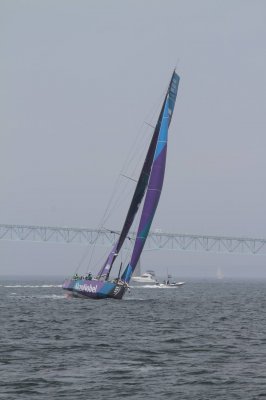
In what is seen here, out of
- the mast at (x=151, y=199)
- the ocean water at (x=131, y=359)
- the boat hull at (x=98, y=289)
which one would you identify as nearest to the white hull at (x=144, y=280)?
the boat hull at (x=98, y=289)

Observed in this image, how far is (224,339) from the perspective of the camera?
2933cm

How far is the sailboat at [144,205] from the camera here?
51.7 metres

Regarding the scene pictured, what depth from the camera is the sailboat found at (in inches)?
2036

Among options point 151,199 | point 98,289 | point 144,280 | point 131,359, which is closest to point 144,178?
point 151,199

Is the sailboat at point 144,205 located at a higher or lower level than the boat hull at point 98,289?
higher

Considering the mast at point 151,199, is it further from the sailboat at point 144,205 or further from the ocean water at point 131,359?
the ocean water at point 131,359

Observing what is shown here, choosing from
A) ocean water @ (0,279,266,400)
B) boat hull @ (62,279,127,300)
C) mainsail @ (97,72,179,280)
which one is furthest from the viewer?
mainsail @ (97,72,179,280)

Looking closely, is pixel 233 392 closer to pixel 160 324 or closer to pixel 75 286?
pixel 160 324

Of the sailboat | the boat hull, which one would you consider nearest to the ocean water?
the boat hull

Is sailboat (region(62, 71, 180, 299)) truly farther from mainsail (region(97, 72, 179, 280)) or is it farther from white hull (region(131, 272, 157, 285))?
white hull (region(131, 272, 157, 285))

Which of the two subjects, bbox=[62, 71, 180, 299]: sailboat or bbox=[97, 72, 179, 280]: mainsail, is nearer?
bbox=[62, 71, 180, 299]: sailboat

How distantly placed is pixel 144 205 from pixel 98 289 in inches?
246

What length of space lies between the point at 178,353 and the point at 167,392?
6477mm

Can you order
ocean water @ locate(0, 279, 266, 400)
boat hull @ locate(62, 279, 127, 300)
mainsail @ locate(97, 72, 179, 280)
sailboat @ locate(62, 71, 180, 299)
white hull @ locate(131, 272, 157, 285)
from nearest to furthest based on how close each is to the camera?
ocean water @ locate(0, 279, 266, 400), boat hull @ locate(62, 279, 127, 300), sailboat @ locate(62, 71, 180, 299), mainsail @ locate(97, 72, 179, 280), white hull @ locate(131, 272, 157, 285)
